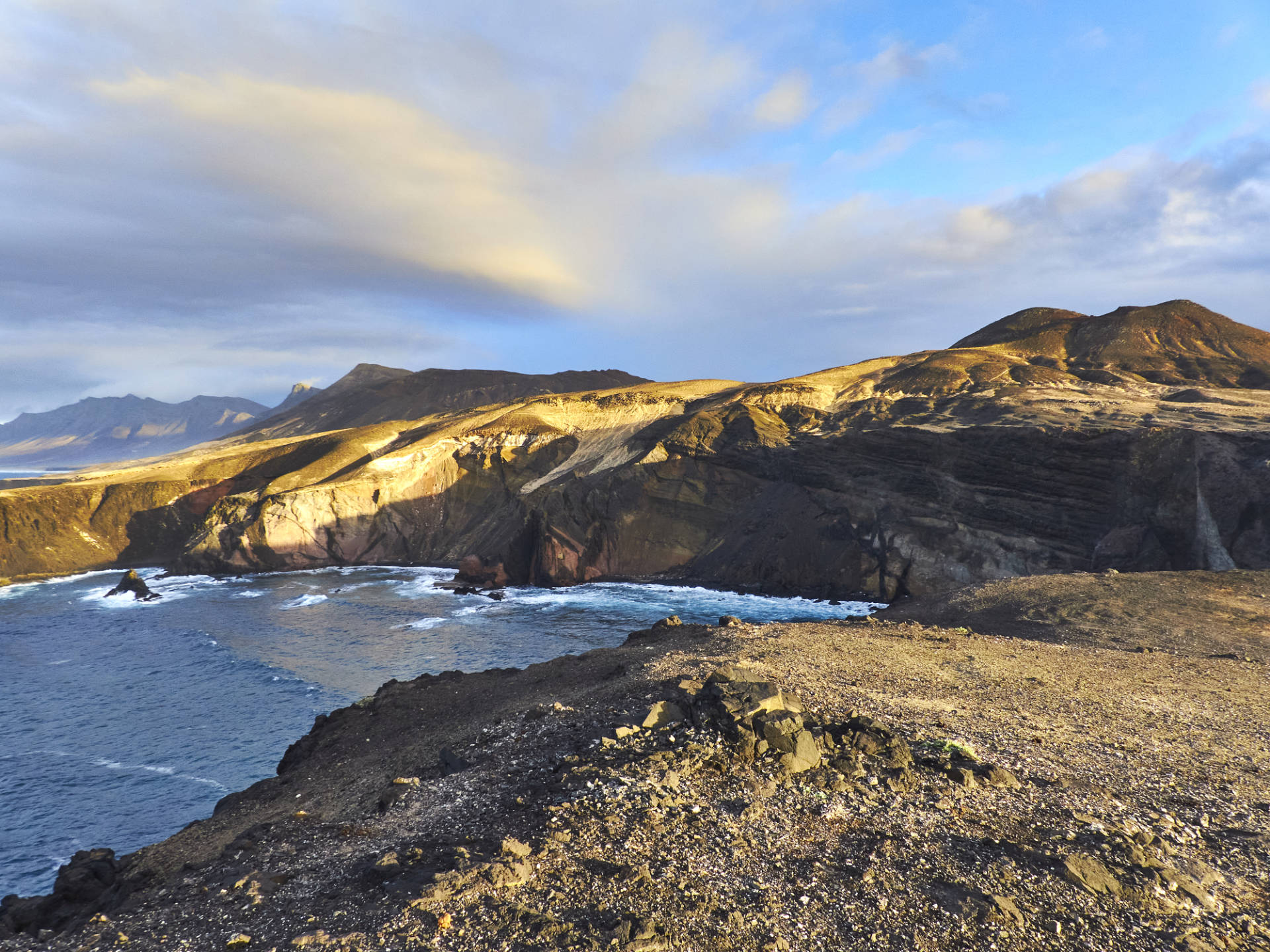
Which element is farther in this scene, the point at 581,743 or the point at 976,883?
the point at 581,743

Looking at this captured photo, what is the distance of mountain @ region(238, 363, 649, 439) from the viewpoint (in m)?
142

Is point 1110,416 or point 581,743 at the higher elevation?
point 1110,416

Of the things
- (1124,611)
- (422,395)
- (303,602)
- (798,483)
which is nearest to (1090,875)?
(1124,611)

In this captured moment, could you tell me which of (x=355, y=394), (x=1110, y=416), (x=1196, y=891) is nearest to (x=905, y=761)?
(x=1196, y=891)

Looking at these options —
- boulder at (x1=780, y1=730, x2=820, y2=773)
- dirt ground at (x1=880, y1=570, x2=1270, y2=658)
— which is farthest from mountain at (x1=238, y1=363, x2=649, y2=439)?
boulder at (x1=780, y1=730, x2=820, y2=773)

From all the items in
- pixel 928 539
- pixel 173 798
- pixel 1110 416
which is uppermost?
pixel 1110 416

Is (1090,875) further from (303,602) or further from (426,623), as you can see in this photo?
(303,602)

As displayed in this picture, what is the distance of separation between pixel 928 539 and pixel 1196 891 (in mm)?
38792

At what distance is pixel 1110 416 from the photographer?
45.8 metres

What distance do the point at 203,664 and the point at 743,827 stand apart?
35133 millimetres

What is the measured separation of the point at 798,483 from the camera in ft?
176

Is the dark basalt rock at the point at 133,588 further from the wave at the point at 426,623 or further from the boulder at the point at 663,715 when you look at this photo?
the boulder at the point at 663,715

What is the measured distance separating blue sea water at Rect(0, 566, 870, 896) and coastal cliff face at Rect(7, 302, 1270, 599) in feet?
18.0

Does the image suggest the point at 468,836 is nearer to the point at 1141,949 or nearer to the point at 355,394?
the point at 1141,949
